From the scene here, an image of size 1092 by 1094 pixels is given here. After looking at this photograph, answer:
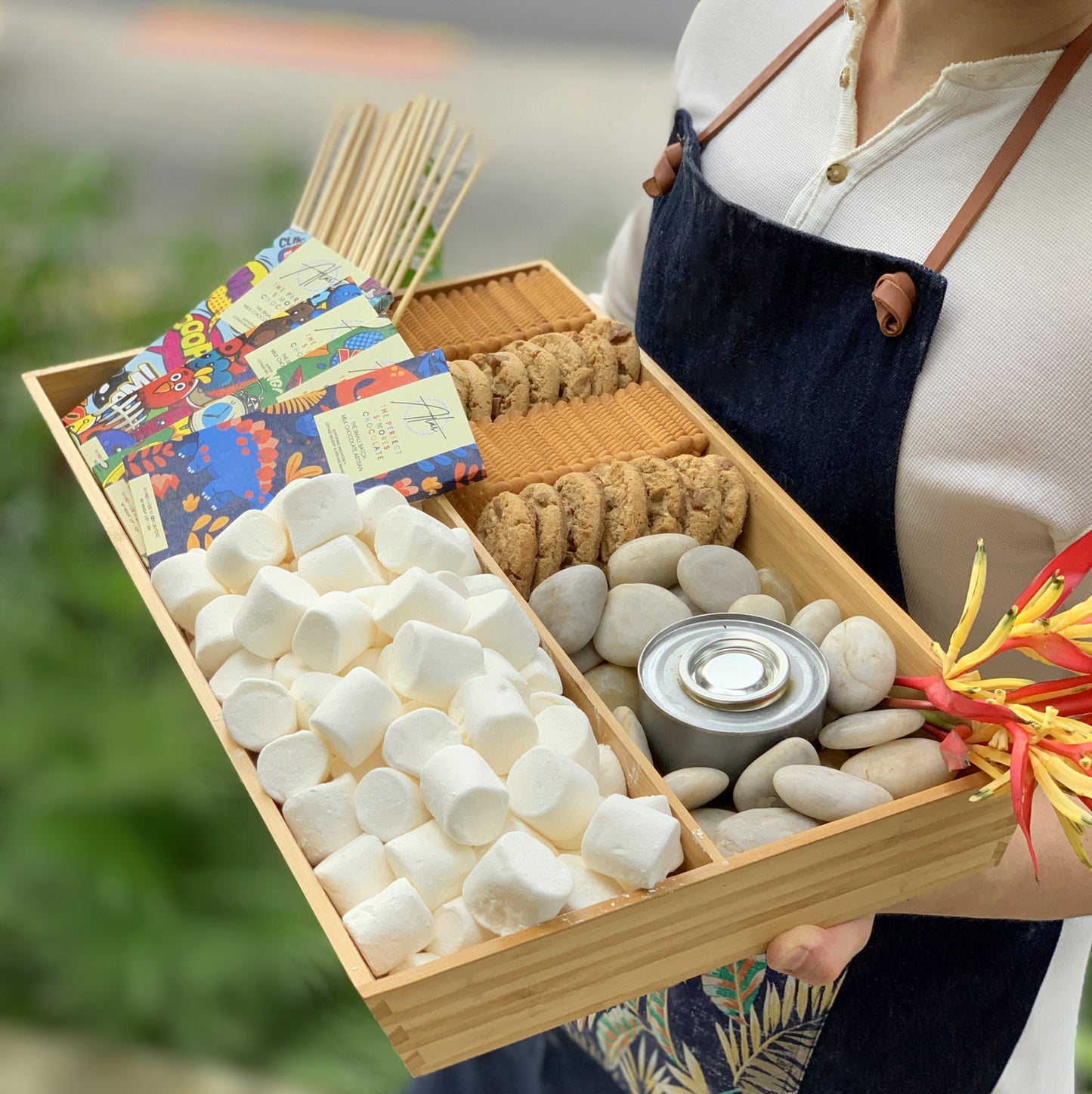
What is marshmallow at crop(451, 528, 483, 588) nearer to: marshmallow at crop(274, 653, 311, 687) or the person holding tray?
marshmallow at crop(274, 653, 311, 687)

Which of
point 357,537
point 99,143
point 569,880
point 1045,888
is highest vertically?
point 99,143

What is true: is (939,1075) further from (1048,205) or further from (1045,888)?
(1048,205)

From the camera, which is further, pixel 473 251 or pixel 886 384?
pixel 473 251

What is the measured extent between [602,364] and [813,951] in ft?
2.01

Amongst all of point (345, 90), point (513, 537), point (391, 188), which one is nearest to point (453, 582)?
point (513, 537)

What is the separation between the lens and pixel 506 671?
0.84 m

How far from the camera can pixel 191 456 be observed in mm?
1025

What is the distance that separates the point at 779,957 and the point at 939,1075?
0.45m

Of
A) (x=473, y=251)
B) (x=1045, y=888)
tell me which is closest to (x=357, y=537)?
(x=1045, y=888)

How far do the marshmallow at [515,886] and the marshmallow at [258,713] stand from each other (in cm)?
18

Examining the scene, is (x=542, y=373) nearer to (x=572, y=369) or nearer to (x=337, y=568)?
(x=572, y=369)

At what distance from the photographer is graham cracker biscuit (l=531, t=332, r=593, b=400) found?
1211 millimetres

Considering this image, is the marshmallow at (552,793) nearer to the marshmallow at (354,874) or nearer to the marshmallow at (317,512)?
the marshmallow at (354,874)

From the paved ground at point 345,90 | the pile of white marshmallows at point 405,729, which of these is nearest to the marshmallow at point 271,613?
the pile of white marshmallows at point 405,729
